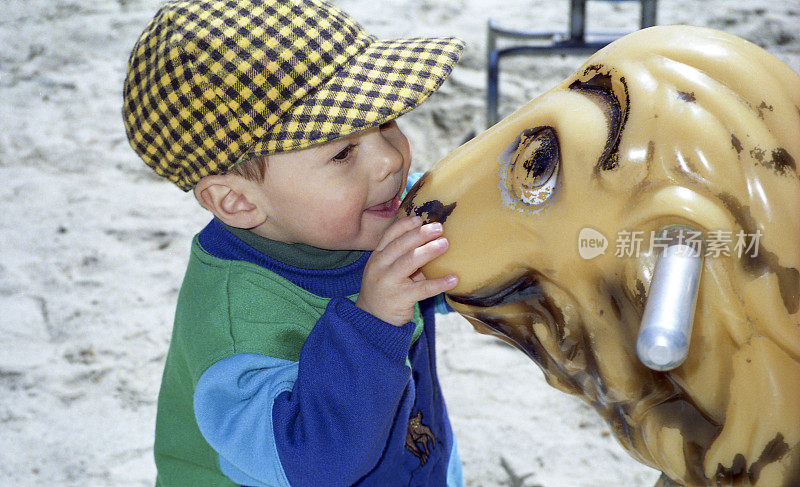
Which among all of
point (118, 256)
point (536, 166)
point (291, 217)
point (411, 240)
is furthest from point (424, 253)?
point (118, 256)

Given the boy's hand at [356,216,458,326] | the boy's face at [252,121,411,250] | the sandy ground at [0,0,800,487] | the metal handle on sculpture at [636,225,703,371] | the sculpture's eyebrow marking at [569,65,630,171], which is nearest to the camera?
the metal handle on sculpture at [636,225,703,371]

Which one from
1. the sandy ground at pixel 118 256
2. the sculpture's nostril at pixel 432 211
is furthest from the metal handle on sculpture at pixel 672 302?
the sandy ground at pixel 118 256

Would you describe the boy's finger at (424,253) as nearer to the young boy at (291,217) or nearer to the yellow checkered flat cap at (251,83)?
the young boy at (291,217)

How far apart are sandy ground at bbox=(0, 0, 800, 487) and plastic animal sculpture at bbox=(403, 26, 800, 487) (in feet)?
2.85

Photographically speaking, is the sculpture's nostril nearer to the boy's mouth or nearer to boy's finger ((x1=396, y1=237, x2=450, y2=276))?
boy's finger ((x1=396, y1=237, x2=450, y2=276))

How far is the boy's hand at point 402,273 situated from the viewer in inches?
28.6

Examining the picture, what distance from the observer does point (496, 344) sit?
1.84 metres

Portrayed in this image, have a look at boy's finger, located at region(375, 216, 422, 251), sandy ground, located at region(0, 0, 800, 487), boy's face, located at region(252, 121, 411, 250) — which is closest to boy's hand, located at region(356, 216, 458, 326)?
boy's finger, located at region(375, 216, 422, 251)

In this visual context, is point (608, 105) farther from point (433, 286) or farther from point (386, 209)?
point (386, 209)

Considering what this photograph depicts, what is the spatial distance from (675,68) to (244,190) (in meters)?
0.46

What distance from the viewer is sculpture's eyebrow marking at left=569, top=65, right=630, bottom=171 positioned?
2.05 feet

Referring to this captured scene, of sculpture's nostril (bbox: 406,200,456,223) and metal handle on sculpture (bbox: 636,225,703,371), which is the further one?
sculpture's nostril (bbox: 406,200,456,223)

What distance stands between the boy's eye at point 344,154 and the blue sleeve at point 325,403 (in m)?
0.14

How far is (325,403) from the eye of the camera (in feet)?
2.67
